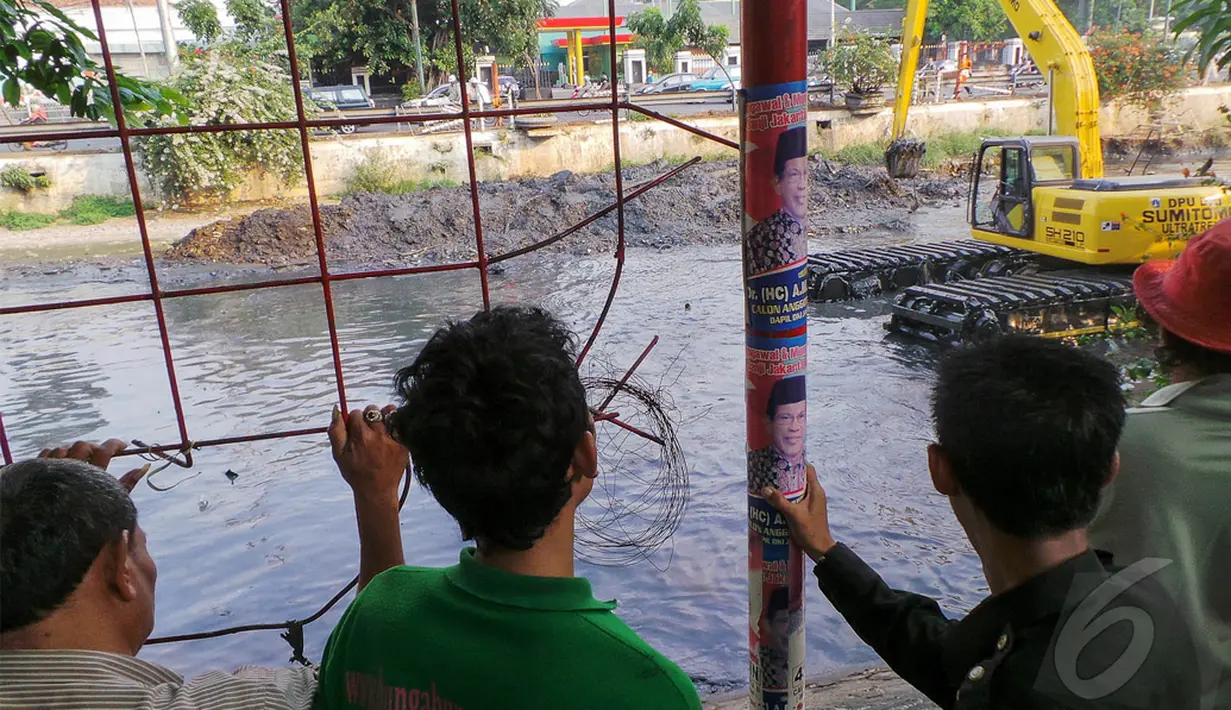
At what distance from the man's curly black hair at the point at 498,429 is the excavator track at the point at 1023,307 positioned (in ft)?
24.3

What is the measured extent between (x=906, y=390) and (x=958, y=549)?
9.26 feet

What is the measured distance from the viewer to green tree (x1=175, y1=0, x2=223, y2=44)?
2116 centimetres

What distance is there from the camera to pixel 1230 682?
1.40 meters

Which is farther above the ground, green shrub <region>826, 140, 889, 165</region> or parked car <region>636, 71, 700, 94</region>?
parked car <region>636, 71, 700, 94</region>

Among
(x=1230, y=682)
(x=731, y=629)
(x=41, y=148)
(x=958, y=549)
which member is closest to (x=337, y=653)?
(x=1230, y=682)

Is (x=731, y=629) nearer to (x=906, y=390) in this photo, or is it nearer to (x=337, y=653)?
(x=337, y=653)

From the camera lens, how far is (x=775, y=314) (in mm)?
1701

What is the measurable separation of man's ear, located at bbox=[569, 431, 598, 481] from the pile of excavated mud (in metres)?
13.9

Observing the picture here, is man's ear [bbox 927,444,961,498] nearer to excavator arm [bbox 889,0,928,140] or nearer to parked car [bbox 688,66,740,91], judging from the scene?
excavator arm [bbox 889,0,928,140]

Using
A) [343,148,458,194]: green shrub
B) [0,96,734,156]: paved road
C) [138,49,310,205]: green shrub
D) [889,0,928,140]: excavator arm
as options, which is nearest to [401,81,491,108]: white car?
[0,96,734,156]: paved road

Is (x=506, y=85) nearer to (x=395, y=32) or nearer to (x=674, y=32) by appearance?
(x=395, y=32)

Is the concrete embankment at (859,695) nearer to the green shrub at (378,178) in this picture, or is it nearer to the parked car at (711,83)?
the green shrub at (378,178)

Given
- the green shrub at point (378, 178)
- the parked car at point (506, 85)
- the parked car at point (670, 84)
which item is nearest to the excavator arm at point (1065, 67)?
the green shrub at point (378, 178)

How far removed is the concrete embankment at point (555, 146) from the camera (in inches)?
708
